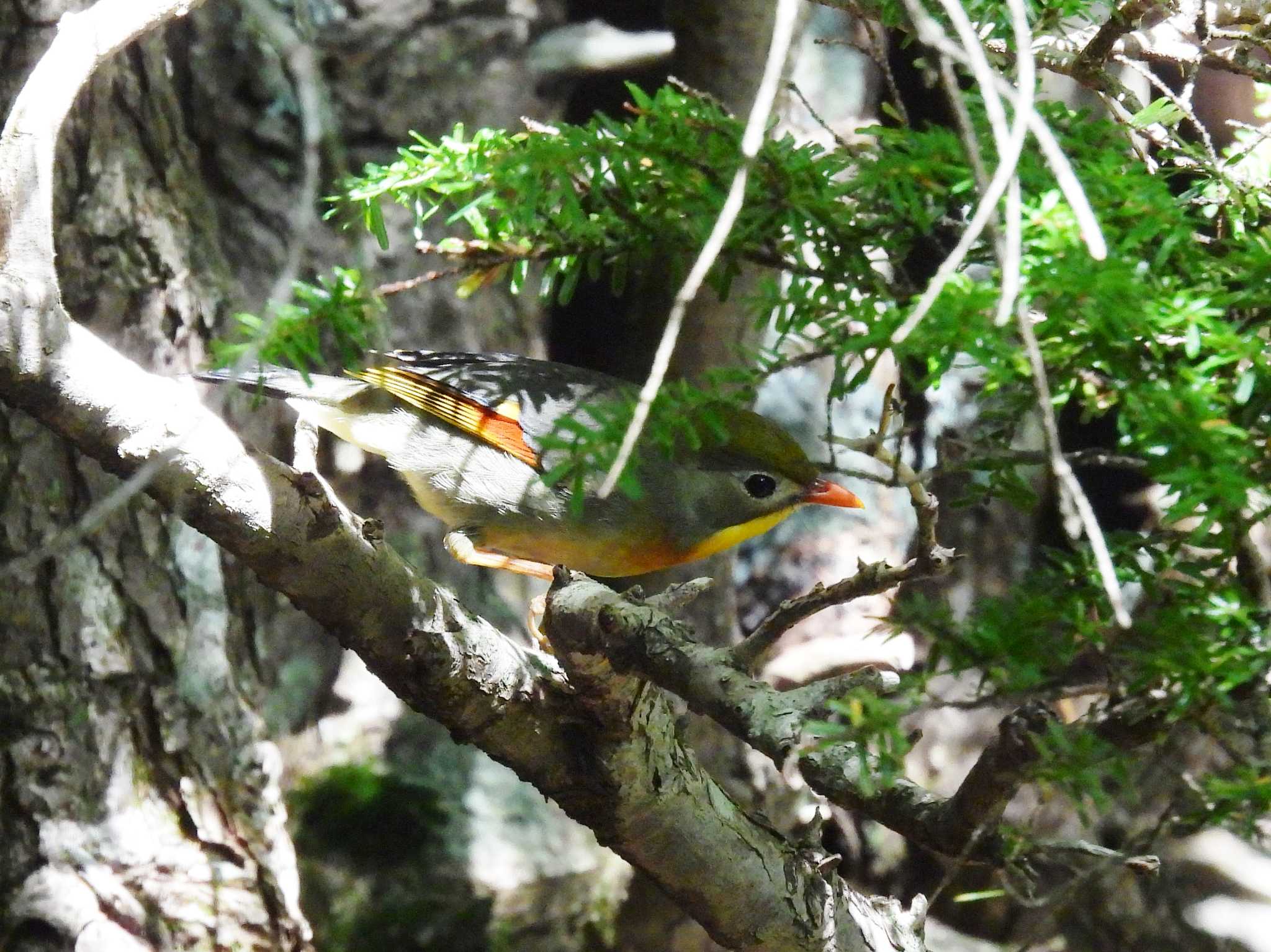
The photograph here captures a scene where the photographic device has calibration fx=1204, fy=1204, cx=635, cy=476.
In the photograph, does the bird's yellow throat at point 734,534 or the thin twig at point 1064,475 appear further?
the bird's yellow throat at point 734,534

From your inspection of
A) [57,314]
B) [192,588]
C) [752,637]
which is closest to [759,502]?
[752,637]

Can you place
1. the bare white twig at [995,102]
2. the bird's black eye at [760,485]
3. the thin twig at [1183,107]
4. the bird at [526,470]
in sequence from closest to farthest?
the bare white twig at [995,102] → the thin twig at [1183,107] → the bird at [526,470] → the bird's black eye at [760,485]

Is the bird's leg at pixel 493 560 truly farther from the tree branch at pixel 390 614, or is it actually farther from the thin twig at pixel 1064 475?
the thin twig at pixel 1064 475

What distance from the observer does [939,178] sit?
180 cm

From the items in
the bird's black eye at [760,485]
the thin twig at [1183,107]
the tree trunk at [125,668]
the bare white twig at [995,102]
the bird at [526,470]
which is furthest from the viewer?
the bird's black eye at [760,485]

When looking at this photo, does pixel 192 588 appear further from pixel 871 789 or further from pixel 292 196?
pixel 871 789

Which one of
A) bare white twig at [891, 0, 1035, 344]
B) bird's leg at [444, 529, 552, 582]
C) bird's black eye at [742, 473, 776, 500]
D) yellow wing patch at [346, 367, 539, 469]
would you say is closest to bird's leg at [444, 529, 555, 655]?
bird's leg at [444, 529, 552, 582]

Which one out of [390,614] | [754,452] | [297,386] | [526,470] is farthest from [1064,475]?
[297,386]

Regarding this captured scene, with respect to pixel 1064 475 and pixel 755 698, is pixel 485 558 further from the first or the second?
pixel 1064 475

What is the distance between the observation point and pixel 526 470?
2.89m

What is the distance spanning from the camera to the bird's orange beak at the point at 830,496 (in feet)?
9.66

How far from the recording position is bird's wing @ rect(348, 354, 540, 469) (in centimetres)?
291

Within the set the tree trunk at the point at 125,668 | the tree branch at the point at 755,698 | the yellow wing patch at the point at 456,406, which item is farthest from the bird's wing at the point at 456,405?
the tree branch at the point at 755,698

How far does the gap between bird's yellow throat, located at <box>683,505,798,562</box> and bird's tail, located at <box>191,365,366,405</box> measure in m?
0.94
